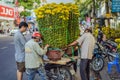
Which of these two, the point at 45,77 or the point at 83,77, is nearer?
the point at 45,77

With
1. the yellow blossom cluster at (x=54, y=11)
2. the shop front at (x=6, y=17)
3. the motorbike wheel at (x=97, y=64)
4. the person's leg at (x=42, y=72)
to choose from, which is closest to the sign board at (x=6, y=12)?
the shop front at (x=6, y=17)

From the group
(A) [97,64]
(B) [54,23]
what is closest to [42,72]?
(B) [54,23]

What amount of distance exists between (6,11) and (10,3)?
14.7m

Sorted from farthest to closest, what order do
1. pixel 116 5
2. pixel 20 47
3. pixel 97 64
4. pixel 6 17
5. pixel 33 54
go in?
1. pixel 6 17
2. pixel 116 5
3. pixel 97 64
4. pixel 20 47
5. pixel 33 54

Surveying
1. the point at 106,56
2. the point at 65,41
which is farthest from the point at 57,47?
the point at 106,56

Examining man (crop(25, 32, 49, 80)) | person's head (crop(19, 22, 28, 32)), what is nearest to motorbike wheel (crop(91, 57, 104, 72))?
person's head (crop(19, 22, 28, 32))

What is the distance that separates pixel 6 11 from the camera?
80.9m

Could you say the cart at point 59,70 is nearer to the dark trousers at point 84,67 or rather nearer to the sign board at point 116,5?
the dark trousers at point 84,67

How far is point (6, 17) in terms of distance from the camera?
8056 cm

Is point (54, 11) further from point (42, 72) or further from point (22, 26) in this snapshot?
point (42, 72)

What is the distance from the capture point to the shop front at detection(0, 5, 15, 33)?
253 ft

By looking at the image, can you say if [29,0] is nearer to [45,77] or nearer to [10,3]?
[10,3]

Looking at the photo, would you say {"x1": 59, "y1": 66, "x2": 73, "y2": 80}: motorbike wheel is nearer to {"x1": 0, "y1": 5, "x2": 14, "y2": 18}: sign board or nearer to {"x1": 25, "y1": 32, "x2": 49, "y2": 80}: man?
{"x1": 25, "y1": 32, "x2": 49, "y2": 80}: man

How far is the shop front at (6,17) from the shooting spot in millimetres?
77194
